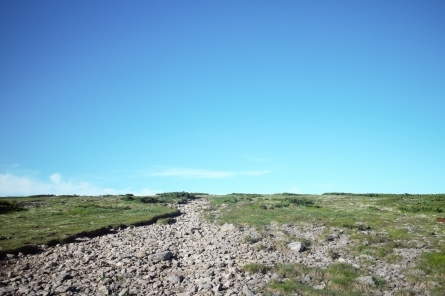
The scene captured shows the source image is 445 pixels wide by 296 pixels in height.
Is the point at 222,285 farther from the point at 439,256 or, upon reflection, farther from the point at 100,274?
the point at 439,256

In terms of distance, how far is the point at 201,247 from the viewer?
2308 cm

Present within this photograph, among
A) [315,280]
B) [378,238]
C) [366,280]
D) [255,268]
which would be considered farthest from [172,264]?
[378,238]

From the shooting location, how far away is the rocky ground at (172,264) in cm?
1548

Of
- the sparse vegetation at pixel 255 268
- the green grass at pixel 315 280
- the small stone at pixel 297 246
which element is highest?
the small stone at pixel 297 246

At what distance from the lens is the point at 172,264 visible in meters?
19.2

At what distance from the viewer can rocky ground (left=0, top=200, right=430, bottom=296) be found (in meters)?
15.5

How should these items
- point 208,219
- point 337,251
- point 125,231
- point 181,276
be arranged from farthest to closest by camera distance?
point 208,219, point 125,231, point 337,251, point 181,276

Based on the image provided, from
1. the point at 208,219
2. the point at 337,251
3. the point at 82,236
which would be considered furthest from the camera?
the point at 208,219

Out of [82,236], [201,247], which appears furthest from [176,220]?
[201,247]

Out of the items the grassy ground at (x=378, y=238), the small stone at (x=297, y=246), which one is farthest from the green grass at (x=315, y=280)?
the small stone at (x=297, y=246)

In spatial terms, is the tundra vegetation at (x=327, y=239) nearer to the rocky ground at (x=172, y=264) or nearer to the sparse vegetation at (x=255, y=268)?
the sparse vegetation at (x=255, y=268)

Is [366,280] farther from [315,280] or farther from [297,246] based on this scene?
[297,246]

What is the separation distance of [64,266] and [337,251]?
58.8ft

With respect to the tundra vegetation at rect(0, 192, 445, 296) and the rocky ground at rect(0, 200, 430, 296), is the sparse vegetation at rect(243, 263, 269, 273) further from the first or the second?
the rocky ground at rect(0, 200, 430, 296)
